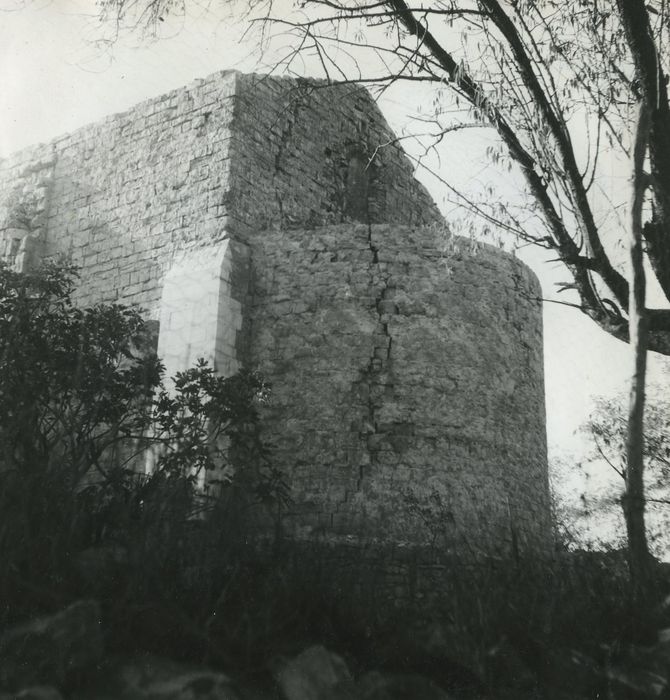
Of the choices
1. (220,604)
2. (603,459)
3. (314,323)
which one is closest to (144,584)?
(220,604)

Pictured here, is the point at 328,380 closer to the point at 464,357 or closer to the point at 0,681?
the point at 464,357

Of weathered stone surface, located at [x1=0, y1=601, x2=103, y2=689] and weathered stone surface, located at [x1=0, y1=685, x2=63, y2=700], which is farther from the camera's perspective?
weathered stone surface, located at [x1=0, y1=601, x2=103, y2=689]

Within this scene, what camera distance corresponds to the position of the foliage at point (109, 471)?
538cm

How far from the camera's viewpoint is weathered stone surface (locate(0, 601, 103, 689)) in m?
4.61

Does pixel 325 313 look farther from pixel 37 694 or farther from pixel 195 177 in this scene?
pixel 37 694

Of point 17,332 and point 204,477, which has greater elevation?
point 17,332

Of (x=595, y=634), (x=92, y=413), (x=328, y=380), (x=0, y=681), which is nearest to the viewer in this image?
(x=0, y=681)

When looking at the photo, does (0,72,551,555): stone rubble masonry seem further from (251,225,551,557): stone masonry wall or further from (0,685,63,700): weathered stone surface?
(0,685,63,700): weathered stone surface

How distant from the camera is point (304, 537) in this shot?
7.12 metres

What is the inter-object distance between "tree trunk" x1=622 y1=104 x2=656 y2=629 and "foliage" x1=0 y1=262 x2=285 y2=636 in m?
2.67

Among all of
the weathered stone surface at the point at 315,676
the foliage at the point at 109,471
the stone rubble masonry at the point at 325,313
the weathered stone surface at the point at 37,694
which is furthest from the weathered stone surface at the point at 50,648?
the stone rubble masonry at the point at 325,313

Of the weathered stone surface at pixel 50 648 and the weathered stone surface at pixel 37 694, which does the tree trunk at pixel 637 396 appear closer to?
the weathered stone surface at pixel 50 648

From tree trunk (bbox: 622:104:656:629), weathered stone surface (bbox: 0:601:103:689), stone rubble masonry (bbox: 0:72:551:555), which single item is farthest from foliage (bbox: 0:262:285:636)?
tree trunk (bbox: 622:104:656:629)

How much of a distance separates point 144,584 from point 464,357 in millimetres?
3865
